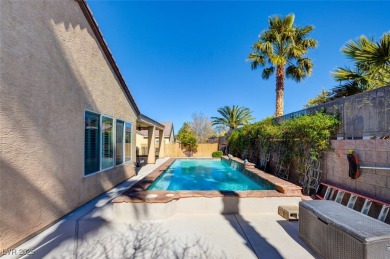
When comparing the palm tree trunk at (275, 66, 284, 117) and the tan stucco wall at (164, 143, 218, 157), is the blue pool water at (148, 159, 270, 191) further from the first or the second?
the tan stucco wall at (164, 143, 218, 157)

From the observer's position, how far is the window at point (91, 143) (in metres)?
6.49

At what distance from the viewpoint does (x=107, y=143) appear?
7.92 metres

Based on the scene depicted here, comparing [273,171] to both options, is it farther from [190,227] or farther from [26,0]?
[26,0]

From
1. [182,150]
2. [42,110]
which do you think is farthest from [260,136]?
[182,150]

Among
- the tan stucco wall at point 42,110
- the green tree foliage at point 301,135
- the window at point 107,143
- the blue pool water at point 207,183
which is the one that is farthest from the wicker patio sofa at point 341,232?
the window at point 107,143

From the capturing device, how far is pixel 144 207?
17.2 ft

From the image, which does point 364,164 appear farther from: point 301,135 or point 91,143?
point 91,143

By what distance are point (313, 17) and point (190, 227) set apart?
603 inches

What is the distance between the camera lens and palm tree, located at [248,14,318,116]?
13.1 meters

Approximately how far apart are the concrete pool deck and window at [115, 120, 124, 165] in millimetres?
3662

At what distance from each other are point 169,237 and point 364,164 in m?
5.48

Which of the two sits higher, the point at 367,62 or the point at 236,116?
the point at 236,116

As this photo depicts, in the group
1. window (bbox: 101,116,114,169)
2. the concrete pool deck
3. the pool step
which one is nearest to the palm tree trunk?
the pool step

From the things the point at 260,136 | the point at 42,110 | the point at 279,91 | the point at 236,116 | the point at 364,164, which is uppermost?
the point at 279,91
